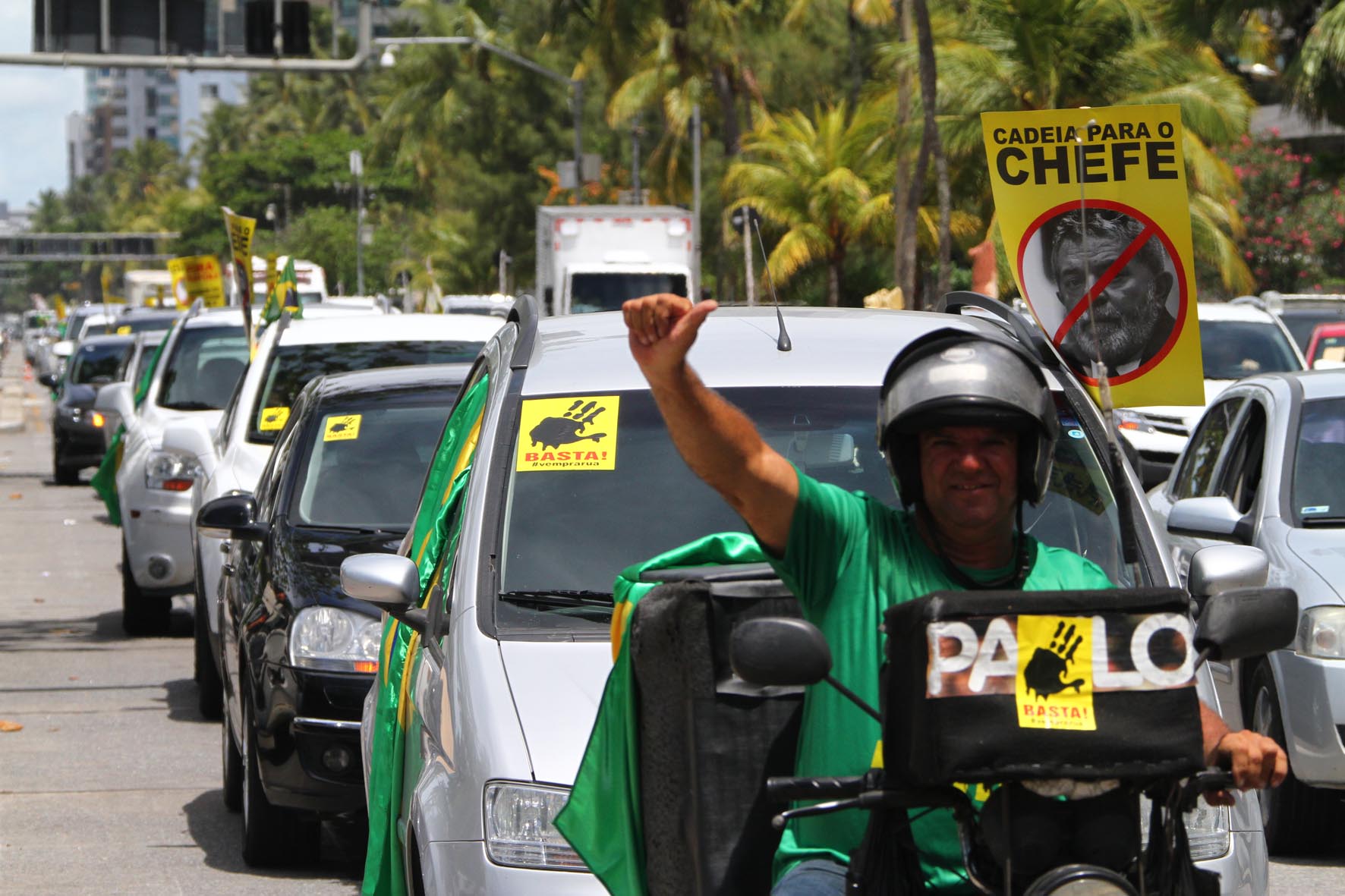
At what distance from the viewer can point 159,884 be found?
23.5 ft

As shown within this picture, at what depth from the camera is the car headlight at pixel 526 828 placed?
402 cm

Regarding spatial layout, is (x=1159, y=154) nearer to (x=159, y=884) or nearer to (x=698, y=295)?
(x=159, y=884)

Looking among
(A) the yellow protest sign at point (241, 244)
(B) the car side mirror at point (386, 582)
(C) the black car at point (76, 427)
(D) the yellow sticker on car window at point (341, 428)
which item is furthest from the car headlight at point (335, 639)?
(C) the black car at point (76, 427)

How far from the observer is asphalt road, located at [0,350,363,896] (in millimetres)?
7277

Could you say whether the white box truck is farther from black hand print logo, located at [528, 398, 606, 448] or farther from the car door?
black hand print logo, located at [528, 398, 606, 448]

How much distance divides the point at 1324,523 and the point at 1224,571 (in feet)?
12.9

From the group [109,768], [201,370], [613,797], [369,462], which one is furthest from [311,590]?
[201,370]

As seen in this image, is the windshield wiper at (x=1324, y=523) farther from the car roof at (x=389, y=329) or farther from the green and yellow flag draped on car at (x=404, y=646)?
the car roof at (x=389, y=329)

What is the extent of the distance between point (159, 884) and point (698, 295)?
84.5 feet

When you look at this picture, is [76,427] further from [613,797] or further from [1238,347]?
[613,797]

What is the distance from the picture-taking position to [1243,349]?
1767 cm

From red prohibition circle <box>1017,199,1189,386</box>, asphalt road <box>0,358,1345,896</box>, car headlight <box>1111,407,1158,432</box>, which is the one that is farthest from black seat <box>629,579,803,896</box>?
car headlight <box>1111,407,1158,432</box>

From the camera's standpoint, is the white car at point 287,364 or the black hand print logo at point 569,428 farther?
the white car at point 287,364

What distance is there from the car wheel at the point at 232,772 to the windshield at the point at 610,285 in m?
24.4
